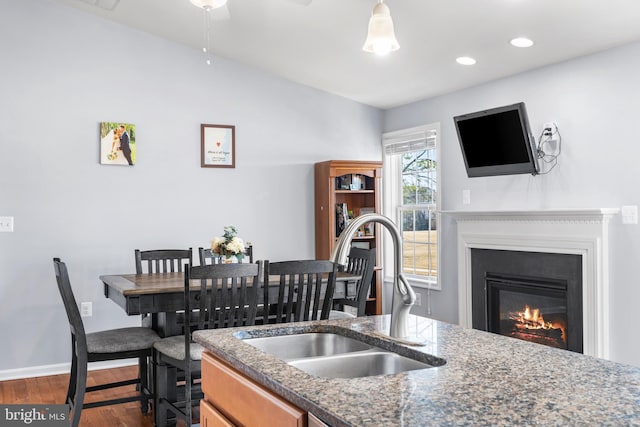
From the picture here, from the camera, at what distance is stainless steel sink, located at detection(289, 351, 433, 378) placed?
1627 mm

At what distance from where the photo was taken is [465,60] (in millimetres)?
4711

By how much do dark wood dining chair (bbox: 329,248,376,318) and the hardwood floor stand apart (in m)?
1.42

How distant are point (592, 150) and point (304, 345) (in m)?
3.27

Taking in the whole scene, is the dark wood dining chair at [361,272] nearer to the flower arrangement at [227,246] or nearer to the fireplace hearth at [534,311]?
the flower arrangement at [227,246]

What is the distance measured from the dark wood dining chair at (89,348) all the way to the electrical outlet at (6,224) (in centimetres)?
154

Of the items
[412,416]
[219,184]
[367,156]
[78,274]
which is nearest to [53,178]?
[78,274]

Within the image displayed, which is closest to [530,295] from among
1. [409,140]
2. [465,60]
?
[465,60]

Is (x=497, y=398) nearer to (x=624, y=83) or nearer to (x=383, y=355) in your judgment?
(x=383, y=355)

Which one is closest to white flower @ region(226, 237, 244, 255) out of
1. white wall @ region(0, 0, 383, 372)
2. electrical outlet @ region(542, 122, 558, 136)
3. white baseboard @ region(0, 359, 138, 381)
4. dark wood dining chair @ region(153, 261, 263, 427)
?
dark wood dining chair @ region(153, 261, 263, 427)

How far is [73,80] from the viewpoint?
4957mm

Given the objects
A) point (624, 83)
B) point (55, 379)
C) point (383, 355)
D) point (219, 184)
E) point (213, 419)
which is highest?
point (624, 83)

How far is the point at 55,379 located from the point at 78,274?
2.77 feet

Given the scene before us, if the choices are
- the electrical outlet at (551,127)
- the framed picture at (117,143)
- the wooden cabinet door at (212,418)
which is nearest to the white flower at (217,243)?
the framed picture at (117,143)

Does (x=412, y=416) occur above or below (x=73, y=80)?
below
